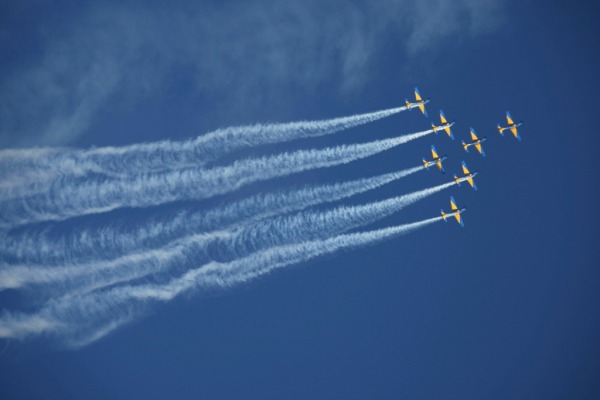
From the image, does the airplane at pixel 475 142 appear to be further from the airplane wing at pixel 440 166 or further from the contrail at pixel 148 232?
the contrail at pixel 148 232

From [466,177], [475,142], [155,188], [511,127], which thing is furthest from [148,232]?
[511,127]

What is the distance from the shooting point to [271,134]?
2047 inches

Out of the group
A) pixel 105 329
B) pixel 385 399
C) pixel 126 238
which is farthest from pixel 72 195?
pixel 385 399

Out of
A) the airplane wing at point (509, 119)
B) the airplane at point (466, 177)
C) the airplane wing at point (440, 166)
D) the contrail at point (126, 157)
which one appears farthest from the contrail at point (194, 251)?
the airplane wing at point (509, 119)

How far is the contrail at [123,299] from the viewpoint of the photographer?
49.4 meters

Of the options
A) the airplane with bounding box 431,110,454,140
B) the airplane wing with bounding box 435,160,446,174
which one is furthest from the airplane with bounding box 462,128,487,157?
the airplane wing with bounding box 435,160,446,174

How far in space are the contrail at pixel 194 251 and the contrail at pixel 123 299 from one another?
22.6 inches

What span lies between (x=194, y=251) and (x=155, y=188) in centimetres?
432

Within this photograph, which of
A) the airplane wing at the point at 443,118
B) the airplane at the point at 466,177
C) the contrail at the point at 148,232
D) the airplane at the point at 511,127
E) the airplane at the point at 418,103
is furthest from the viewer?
the airplane at the point at 511,127

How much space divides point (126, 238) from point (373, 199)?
633 inches

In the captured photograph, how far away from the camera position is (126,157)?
49844 mm

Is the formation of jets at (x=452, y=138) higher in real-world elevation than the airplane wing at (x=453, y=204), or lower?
higher

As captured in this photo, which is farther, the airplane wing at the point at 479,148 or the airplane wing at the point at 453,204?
the airplane wing at the point at 479,148

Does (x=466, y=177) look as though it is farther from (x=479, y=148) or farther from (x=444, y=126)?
(x=444, y=126)
